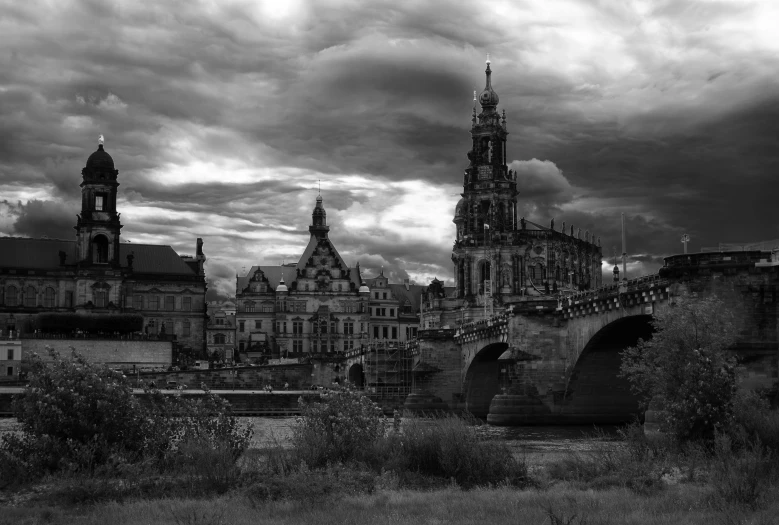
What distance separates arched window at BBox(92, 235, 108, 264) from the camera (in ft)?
406

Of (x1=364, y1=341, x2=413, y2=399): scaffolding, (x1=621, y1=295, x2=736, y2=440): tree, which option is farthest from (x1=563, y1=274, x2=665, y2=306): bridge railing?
(x1=364, y1=341, x2=413, y2=399): scaffolding

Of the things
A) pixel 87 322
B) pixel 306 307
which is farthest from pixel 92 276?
pixel 306 307

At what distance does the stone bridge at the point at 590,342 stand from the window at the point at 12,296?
59806 millimetres

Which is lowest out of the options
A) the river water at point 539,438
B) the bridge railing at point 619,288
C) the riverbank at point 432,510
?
the riverbank at point 432,510

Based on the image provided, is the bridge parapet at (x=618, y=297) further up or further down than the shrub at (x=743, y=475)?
further up

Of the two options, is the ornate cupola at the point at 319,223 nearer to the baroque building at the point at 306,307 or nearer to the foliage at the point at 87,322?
the baroque building at the point at 306,307

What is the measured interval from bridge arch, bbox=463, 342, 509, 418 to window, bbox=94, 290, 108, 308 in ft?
183

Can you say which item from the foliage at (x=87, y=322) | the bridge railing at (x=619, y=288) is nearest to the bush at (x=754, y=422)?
the bridge railing at (x=619, y=288)

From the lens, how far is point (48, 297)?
123 meters

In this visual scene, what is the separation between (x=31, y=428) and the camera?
3012cm

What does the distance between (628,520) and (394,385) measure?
76.5 metres

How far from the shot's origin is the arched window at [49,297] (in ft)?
403

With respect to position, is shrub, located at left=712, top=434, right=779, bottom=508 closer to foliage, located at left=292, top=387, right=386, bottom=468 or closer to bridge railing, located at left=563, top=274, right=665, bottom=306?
foliage, located at left=292, top=387, right=386, bottom=468

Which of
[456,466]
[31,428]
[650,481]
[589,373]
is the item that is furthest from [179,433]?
[589,373]
